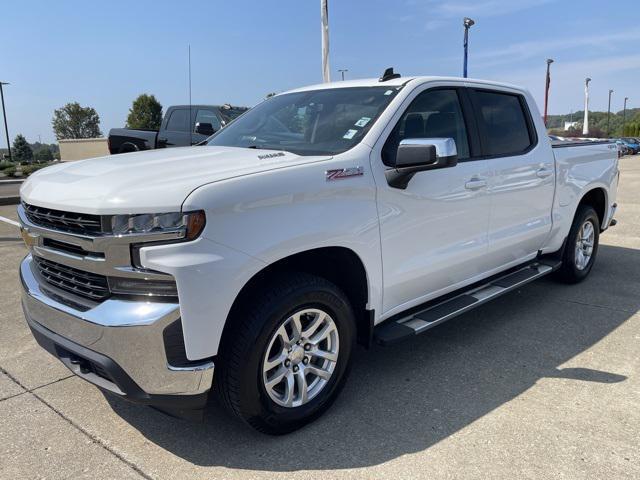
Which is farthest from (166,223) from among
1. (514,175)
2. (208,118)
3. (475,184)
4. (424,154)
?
(208,118)

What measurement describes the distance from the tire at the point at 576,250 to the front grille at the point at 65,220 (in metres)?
4.49

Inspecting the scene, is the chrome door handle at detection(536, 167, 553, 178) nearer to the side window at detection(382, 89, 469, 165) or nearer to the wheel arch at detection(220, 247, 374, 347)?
the side window at detection(382, 89, 469, 165)

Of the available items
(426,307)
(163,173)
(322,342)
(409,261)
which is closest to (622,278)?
(426,307)

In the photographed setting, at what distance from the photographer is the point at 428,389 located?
3396 millimetres

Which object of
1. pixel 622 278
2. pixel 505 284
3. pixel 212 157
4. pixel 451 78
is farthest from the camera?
pixel 622 278

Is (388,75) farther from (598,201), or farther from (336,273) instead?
(598,201)

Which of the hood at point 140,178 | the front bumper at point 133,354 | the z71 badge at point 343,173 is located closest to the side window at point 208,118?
the hood at point 140,178

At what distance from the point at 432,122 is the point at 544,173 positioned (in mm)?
1469

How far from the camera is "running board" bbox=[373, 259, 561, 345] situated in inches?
131

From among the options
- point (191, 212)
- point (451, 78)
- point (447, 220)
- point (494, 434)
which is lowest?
point (494, 434)

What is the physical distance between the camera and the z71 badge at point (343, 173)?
286 cm

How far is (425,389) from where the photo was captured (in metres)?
3.40

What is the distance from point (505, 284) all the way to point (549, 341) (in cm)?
54

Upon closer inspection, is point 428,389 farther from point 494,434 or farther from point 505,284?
point 505,284
